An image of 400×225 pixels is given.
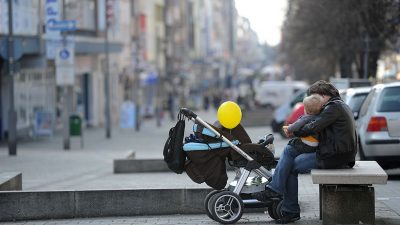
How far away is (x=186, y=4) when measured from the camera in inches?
4028

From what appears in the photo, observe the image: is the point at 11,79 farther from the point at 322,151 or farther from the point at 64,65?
the point at 322,151

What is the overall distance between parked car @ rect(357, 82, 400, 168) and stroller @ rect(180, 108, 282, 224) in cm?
565

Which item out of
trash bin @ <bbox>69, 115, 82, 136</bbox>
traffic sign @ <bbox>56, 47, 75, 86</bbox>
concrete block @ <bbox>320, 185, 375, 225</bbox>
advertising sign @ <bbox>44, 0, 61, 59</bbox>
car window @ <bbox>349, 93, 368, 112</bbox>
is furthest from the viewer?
trash bin @ <bbox>69, 115, 82, 136</bbox>

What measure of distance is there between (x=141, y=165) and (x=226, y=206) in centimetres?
868

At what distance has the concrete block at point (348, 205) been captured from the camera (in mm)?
9320

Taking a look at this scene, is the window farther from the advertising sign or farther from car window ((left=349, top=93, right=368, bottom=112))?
car window ((left=349, top=93, right=368, bottom=112))

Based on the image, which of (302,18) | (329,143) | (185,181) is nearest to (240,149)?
(329,143)

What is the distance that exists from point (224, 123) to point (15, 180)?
374 centimetres

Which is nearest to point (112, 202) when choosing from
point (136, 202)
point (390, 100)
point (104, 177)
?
point (136, 202)

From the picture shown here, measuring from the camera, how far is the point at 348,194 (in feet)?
30.7

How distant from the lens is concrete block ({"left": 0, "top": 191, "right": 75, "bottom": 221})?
11031 millimetres

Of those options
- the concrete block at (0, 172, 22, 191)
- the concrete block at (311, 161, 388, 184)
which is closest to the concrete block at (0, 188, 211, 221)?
the concrete block at (0, 172, 22, 191)

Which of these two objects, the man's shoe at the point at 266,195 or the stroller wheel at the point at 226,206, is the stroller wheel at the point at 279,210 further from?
the stroller wheel at the point at 226,206

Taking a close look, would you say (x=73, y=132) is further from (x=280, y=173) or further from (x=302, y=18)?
(x=280, y=173)
